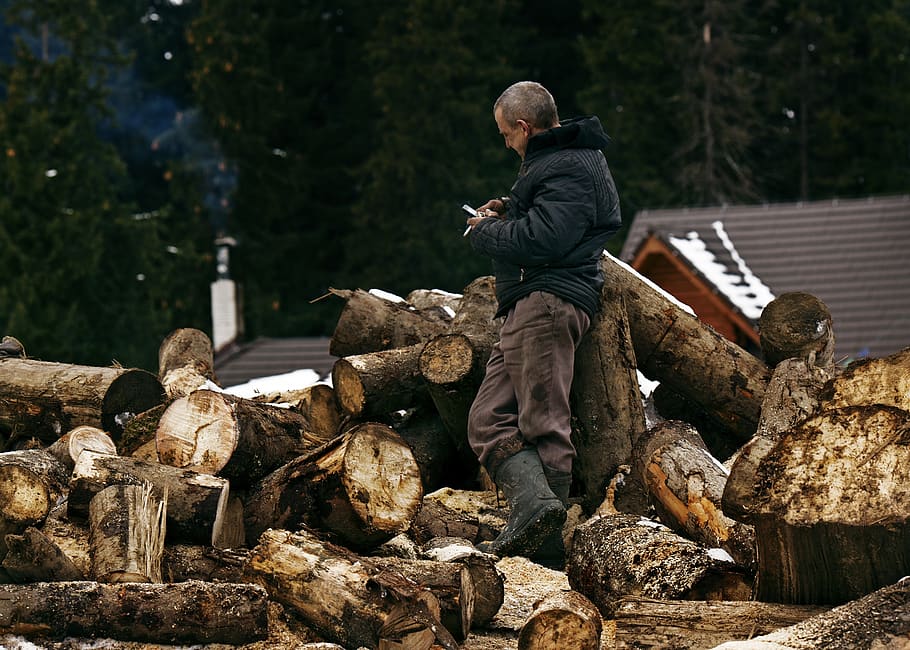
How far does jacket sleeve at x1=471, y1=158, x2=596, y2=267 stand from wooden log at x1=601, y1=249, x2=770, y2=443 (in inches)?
35.8

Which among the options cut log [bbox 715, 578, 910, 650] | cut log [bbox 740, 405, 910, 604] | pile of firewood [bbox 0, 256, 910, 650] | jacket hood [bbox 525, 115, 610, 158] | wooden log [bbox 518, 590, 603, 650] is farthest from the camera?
jacket hood [bbox 525, 115, 610, 158]

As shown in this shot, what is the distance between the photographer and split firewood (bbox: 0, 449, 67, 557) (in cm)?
507

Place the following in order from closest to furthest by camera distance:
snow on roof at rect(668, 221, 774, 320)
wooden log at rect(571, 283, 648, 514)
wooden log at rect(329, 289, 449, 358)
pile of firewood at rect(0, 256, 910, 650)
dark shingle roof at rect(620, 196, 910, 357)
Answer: pile of firewood at rect(0, 256, 910, 650) < wooden log at rect(571, 283, 648, 514) < wooden log at rect(329, 289, 449, 358) < snow on roof at rect(668, 221, 774, 320) < dark shingle roof at rect(620, 196, 910, 357)

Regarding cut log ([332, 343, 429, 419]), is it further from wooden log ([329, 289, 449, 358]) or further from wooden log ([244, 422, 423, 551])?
wooden log ([244, 422, 423, 551])

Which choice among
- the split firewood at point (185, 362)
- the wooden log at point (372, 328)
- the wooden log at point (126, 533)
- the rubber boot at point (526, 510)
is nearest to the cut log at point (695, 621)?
the rubber boot at point (526, 510)

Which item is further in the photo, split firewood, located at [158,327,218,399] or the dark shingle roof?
the dark shingle roof

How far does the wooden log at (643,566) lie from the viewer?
182 inches

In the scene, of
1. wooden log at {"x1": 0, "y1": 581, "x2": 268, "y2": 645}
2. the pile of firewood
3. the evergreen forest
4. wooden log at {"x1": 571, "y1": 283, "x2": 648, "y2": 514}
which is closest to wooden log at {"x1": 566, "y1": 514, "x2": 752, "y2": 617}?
the pile of firewood

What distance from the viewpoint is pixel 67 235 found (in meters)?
27.3

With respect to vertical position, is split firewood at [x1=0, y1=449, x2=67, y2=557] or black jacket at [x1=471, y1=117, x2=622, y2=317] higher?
black jacket at [x1=471, y1=117, x2=622, y2=317]

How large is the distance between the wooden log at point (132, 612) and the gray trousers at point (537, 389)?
1.53 meters

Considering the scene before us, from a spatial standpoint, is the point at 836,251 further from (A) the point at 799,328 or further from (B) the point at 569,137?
(B) the point at 569,137

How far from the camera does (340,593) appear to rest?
453 cm

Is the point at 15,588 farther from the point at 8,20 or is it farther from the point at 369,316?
the point at 8,20
